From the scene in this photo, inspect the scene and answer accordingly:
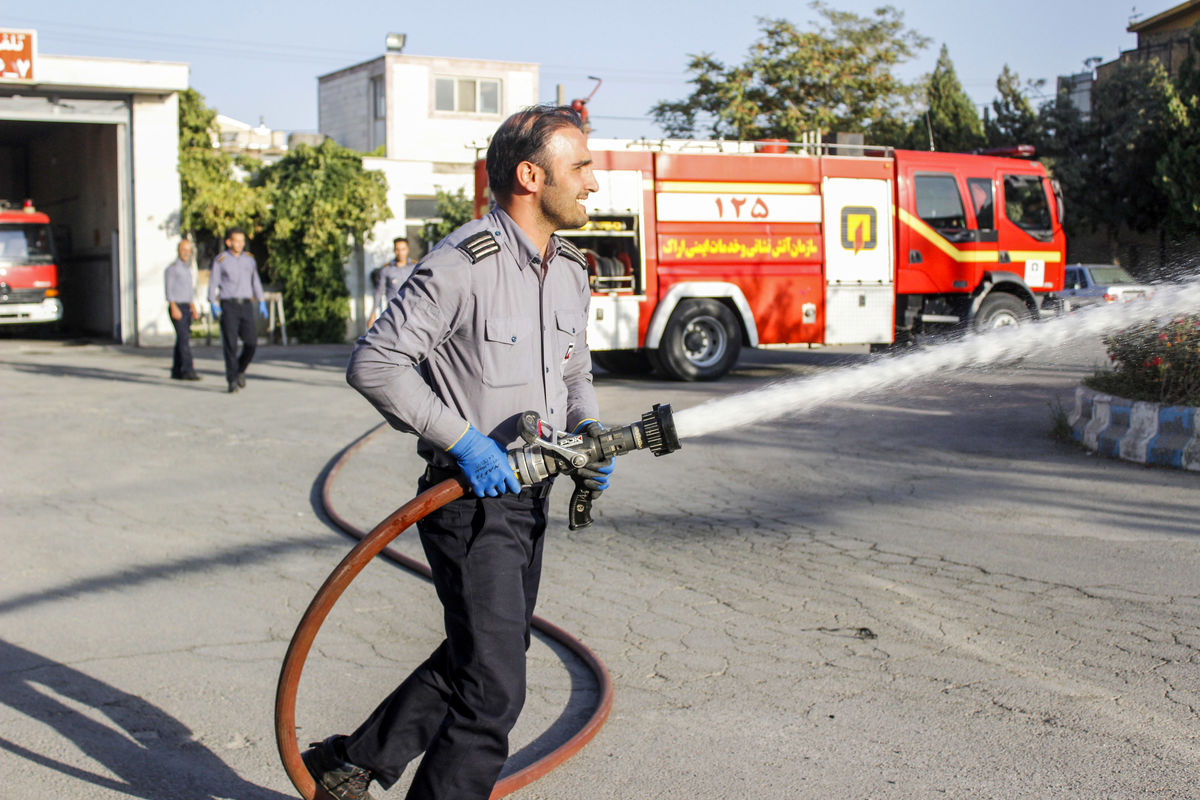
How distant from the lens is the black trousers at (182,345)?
49.6 feet

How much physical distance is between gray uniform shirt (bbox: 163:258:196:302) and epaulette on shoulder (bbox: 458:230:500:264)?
13.4m

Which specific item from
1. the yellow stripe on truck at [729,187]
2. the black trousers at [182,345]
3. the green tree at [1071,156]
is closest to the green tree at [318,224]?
the black trousers at [182,345]

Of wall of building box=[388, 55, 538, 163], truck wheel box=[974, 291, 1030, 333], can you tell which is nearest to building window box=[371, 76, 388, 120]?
wall of building box=[388, 55, 538, 163]

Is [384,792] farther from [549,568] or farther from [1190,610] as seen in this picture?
[1190,610]

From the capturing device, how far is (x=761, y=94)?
106 ft

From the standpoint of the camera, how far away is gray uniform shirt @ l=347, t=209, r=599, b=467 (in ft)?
9.11

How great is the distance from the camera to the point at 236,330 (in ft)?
45.2

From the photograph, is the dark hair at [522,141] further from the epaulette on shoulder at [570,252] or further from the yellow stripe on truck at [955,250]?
the yellow stripe on truck at [955,250]

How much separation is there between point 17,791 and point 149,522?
3.83 meters

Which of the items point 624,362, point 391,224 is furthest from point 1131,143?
point 624,362

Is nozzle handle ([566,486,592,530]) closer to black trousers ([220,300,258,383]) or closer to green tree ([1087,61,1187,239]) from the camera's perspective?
black trousers ([220,300,258,383])

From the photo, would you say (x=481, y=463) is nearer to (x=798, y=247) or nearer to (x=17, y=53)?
(x=798, y=247)

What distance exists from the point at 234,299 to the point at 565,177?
11.7m

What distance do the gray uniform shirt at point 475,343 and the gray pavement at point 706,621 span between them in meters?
1.22
